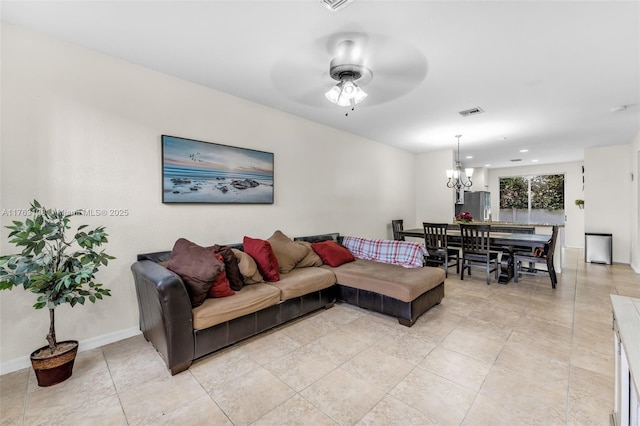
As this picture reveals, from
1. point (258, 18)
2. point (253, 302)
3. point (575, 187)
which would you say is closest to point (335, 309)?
point (253, 302)

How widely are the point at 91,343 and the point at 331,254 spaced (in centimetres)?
257

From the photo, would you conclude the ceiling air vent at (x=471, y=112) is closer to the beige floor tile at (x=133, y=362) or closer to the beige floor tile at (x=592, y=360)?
the beige floor tile at (x=592, y=360)

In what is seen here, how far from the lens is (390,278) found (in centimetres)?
298

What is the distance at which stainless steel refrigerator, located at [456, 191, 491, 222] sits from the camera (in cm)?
766

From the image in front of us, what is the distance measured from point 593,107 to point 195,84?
4.95 metres

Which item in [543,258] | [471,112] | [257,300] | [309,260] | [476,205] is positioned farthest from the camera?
[476,205]

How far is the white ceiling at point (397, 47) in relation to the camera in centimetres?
188

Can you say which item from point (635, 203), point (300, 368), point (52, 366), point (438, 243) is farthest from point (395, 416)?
point (635, 203)

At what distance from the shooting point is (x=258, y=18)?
197 cm

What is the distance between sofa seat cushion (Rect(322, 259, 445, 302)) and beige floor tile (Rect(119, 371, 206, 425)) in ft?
6.07

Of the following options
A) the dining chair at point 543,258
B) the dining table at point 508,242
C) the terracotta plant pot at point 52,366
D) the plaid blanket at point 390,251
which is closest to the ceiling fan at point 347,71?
the plaid blanket at point 390,251

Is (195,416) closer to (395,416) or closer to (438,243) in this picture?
(395,416)

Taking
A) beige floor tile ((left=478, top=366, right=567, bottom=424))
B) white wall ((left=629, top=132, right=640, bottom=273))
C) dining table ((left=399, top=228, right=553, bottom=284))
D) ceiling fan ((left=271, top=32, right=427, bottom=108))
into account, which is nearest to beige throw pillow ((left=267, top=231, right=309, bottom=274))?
ceiling fan ((left=271, top=32, right=427, bottom=108))

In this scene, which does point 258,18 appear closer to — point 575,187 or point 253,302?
point 253,302
